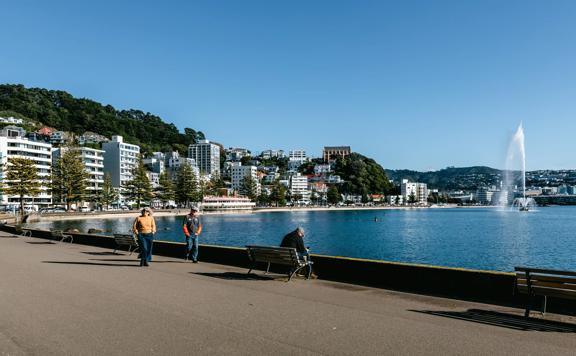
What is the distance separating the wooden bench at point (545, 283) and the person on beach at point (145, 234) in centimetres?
1081

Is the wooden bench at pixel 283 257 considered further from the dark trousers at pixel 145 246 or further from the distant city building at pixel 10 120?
the distant city building at pixel 10 120

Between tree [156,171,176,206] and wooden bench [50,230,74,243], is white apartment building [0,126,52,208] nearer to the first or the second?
tree [156,171,176,206]

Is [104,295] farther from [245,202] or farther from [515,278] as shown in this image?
[245,202]

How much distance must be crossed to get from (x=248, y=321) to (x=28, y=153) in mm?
133883

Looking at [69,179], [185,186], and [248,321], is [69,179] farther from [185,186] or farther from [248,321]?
[248,321]

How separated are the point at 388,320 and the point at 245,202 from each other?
553 feet

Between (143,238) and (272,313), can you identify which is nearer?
(272,313)

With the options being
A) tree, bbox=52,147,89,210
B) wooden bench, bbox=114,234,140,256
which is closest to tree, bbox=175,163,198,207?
tree, bbox=52,147,89,210

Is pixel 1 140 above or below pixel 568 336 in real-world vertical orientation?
above

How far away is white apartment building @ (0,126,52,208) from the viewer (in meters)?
116

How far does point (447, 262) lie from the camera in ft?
128

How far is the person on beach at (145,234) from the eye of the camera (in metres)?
15.5

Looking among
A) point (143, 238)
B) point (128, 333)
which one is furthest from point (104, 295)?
point (143, 238)

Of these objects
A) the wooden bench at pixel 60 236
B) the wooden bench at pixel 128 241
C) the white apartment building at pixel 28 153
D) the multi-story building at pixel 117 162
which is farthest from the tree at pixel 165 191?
the wooden bench at pixel 128 241
